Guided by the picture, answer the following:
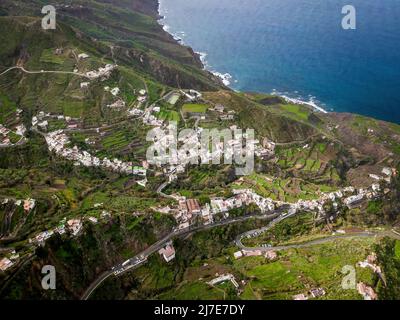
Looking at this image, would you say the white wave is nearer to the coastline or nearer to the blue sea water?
the coastline

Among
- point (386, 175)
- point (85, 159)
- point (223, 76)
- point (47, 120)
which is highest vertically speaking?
point (223, 76)

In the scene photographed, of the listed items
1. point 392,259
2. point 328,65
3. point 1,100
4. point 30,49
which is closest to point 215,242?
point 392,259

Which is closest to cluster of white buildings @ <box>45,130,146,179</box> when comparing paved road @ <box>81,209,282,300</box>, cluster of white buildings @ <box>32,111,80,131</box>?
cluster of white buildings @ <box>32,111,80,131</box>

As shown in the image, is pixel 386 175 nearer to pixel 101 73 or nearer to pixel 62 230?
pixel 62 230

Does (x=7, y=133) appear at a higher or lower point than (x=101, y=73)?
lower

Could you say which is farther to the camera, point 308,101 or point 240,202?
point 308,101

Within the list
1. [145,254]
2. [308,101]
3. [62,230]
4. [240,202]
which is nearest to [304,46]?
[308,101]

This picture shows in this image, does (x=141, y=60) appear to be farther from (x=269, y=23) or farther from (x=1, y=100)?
(x=269, y=23)

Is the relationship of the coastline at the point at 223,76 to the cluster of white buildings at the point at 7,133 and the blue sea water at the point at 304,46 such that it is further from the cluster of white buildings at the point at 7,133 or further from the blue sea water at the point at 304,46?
the cluster of white buildings at the point at 7,133

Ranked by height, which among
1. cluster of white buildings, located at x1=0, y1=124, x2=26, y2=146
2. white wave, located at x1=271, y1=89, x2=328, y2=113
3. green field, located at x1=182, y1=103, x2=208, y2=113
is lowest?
cluster of white buildings, located at x1=0, y1=124, x2=26, y2=146
